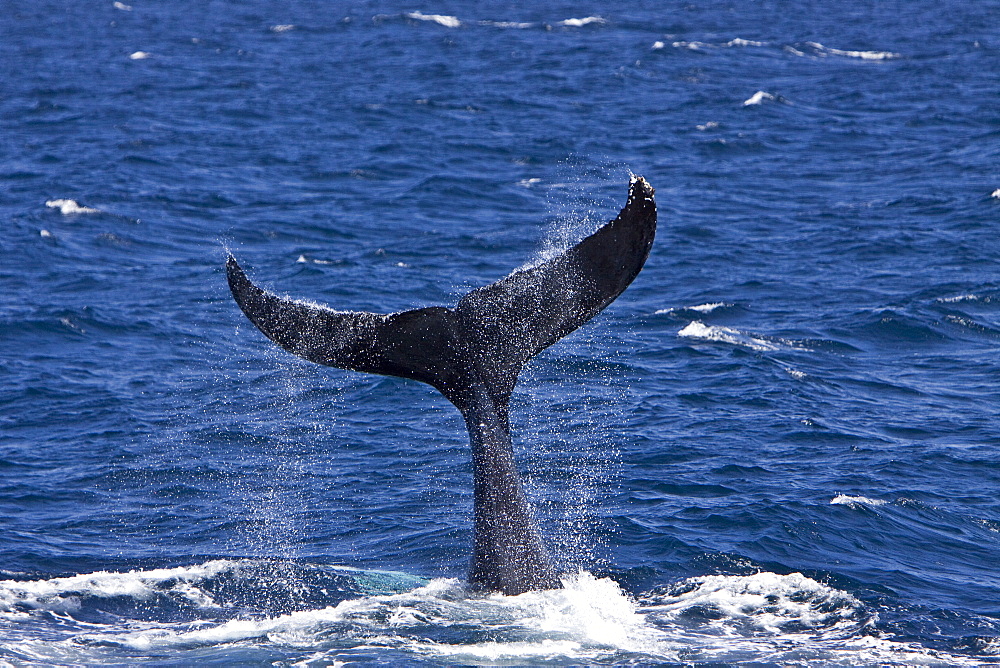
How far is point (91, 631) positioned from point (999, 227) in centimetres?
1872

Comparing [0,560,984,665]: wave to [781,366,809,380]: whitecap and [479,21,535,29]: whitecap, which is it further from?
[479,21,535,29]: whitecap

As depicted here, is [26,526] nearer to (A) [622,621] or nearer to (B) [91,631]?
(B) [91,631]

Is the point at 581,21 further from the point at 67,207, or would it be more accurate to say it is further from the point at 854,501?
the point at 854,501

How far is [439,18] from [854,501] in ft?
171

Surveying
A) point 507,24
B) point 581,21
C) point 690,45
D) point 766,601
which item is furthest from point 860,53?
point 766,601

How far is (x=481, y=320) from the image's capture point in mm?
10359

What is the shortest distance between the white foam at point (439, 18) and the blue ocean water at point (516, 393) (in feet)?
70.3

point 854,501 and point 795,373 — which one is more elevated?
point 795,373

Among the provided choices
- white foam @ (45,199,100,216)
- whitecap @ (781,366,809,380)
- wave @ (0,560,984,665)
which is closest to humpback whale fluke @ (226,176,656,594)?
wave @ (0,560,984,665)

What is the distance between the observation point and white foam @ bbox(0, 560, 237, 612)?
11508 millimetres

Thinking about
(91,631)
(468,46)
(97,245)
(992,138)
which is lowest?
(91,631)

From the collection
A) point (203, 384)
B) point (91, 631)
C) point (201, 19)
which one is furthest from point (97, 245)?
point (201, 19)

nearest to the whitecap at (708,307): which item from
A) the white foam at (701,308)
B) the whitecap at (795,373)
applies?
the white foam at (701,308)

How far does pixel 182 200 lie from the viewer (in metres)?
28.5
